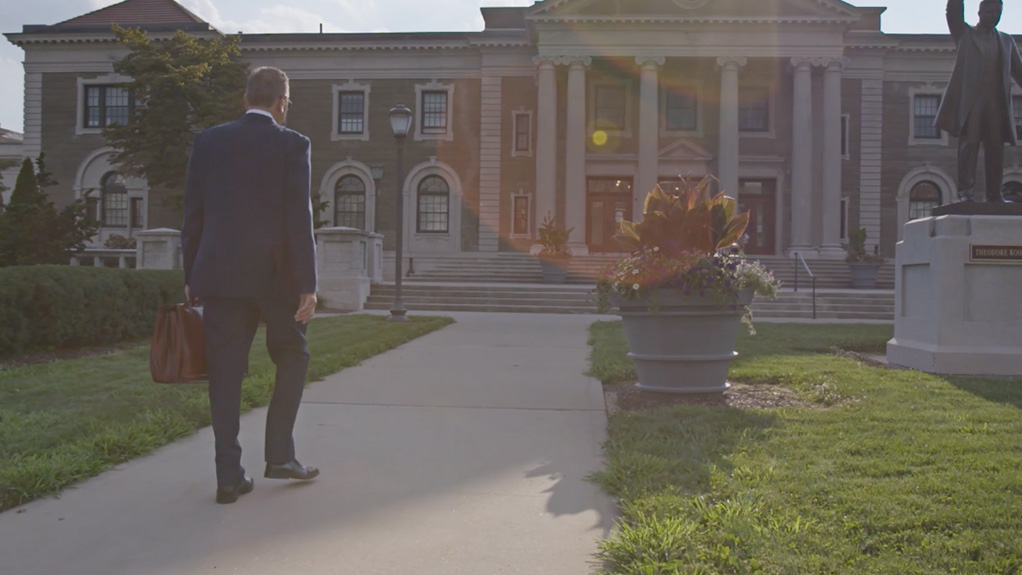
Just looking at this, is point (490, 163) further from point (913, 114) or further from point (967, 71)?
point (967, 71)

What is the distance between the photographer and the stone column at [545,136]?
32.9m

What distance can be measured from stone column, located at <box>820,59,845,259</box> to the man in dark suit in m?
31.3

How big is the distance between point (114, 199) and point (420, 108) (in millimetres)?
14593

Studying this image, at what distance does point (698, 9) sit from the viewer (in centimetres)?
3244

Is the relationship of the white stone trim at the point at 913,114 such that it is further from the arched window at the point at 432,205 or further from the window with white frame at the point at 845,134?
the arched window at the point at 432,205

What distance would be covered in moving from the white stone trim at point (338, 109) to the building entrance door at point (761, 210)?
1640 cm

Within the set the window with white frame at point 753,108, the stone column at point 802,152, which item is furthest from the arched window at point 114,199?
the stone column at point 802,152

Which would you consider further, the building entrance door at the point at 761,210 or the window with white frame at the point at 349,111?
the window with white frame at the point at 349,111

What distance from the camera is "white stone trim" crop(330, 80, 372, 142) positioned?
36.9 meters

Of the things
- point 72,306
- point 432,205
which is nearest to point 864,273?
point 432,205

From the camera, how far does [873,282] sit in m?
25.8

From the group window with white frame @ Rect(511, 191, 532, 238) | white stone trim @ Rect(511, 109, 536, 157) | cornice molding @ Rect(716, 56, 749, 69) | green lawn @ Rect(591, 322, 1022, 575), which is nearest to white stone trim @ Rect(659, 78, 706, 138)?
cornice molding @ Rect(716, 56, 749, 69)

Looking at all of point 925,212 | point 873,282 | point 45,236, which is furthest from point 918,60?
point 45,236

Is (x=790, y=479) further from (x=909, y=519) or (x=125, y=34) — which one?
(x=125, y=34)
